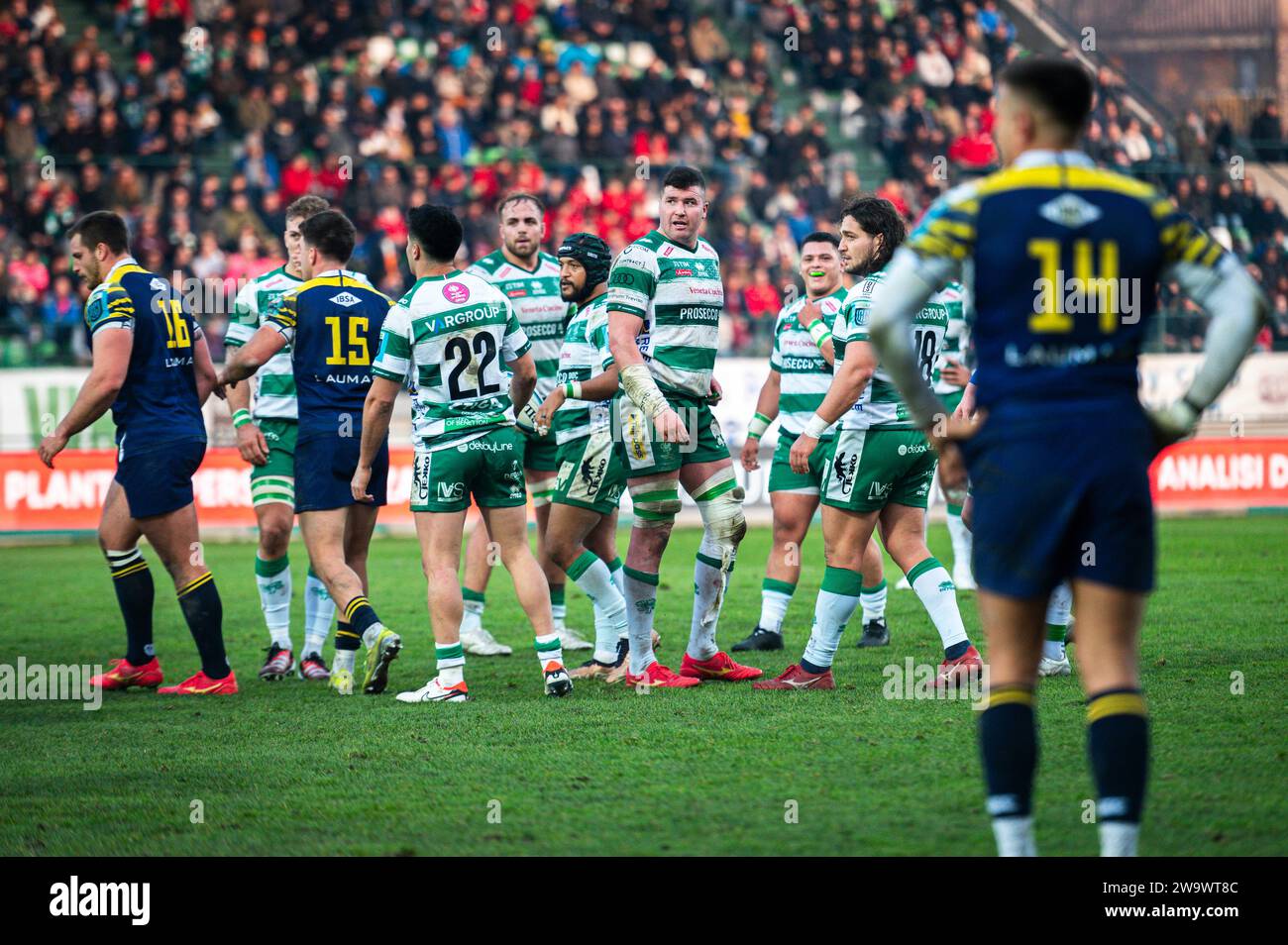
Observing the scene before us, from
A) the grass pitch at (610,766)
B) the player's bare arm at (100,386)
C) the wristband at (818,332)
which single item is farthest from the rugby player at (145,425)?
the wristband at (818,332)

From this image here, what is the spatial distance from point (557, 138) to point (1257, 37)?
48.0ft

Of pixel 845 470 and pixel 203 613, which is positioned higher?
pixel 845 470

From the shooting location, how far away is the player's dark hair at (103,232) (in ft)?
27.1

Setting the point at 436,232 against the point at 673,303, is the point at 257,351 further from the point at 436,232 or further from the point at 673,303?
the point at 673,303

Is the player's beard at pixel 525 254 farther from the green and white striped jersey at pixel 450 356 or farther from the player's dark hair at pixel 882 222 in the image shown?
the player's dark hair at pixel 882 222

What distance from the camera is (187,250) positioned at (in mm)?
19688

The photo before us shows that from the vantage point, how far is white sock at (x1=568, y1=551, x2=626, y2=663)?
849cm

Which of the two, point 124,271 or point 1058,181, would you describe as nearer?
point 1058,181

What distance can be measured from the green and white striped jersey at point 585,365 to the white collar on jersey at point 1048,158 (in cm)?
431

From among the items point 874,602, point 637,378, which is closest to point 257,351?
point 637,378

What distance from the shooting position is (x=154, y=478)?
8.12 metres

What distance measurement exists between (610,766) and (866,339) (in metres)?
2.46
